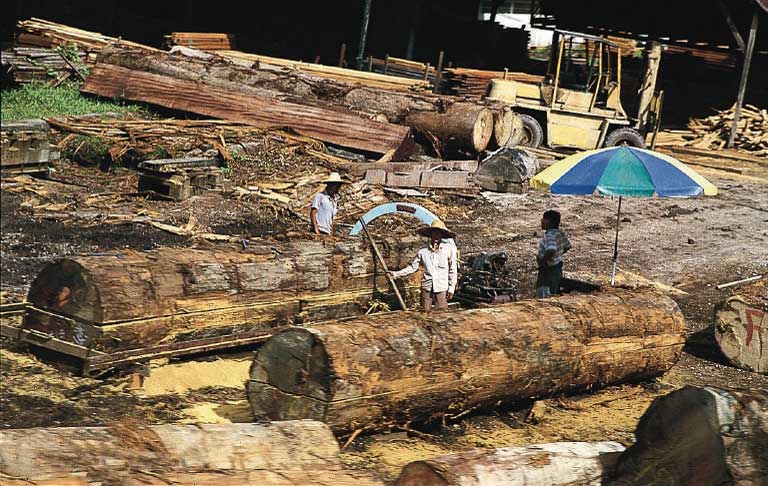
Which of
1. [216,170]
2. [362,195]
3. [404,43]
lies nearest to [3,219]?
[216,170]

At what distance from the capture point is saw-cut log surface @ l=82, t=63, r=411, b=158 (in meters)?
20.4

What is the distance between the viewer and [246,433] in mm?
7406

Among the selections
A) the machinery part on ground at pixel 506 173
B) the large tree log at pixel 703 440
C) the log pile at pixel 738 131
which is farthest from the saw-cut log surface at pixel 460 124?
the large tree log at pixel 703 440

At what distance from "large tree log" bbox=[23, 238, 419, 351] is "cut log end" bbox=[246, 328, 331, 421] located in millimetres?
1730

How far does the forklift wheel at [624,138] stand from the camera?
75.5 feet

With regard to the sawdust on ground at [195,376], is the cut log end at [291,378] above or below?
above

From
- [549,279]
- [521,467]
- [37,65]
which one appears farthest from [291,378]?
[37,65]

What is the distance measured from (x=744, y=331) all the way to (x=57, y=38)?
58.9ft

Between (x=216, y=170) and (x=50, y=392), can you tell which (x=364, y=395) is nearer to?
(x=50, y=392)

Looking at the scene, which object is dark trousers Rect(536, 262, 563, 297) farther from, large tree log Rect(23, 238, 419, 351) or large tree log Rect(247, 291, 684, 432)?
large tree log Rect(23, 238, 419, 351)

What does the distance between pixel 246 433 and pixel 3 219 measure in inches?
355

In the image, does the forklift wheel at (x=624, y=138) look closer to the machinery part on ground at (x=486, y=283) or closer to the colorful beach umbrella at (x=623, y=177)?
the colorful beach umbrella at (x=623, y=177)

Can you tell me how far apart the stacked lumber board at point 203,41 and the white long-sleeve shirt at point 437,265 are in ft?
52.6

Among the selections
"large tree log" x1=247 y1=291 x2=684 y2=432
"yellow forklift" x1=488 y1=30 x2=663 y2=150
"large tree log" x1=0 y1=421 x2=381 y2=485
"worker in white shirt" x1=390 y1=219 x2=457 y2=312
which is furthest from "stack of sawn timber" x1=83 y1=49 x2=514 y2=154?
"large tree log" x1=0 y1=421 x2=381 y2=485
